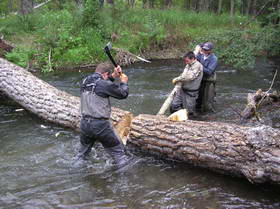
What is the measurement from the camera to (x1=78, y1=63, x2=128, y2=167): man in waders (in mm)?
5516

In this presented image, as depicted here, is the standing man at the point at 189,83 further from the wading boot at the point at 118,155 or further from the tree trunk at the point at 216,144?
the wading boot at the point at 118,155

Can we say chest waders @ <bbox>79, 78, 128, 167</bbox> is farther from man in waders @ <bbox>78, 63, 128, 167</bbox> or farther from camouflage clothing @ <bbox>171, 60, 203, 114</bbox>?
camouflage clothing @ <bbox>171, 60, 203, 114</bbox>

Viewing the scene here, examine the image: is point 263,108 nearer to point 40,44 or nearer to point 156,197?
point 156,197

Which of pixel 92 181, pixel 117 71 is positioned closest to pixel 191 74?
pixel 117 71

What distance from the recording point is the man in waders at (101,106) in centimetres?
552

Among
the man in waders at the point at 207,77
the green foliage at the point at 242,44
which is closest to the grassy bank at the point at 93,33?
the green foliage at the point at 242,44

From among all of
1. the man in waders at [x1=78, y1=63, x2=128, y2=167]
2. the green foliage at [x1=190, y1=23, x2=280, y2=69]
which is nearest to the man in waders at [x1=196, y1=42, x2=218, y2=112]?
the green foliage at [x1=190, y1=23, x2=280, y2=69]

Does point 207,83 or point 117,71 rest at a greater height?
point 117,71

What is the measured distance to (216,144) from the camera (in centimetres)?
545

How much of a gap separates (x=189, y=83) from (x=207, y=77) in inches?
33.3

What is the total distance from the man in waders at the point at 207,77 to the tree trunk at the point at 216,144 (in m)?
2.81

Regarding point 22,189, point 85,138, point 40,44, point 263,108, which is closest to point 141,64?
point 40,44

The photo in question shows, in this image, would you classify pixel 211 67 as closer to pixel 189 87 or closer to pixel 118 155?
pixel 189 87

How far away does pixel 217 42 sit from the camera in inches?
424
